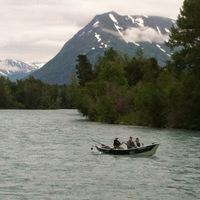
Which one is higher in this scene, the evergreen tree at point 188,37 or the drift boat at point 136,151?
the evergreen tree at point 188,37

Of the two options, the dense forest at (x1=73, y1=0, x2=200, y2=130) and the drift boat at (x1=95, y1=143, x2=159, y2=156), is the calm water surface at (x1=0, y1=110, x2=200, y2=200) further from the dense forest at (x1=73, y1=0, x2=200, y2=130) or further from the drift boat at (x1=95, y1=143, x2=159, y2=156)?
the dense forest at (x1=73, y1=0, x2=200, y2=130)

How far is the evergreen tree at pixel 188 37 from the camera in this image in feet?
260

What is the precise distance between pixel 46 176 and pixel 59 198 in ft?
25.2

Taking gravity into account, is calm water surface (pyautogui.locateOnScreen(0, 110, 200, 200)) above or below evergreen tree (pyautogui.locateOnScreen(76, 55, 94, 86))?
below

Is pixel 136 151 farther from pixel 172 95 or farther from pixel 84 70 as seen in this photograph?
pixel 84 70

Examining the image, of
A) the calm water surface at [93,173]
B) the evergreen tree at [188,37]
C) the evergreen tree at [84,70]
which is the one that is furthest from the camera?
the evergreen tree at [84,70]

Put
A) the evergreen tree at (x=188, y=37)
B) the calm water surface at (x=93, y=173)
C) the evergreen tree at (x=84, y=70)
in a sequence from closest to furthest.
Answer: the calm water surface at (x=93, y=173) → the evergreen tree at (x=188, y=37) → the evergreen tree at (x=84, y=70)

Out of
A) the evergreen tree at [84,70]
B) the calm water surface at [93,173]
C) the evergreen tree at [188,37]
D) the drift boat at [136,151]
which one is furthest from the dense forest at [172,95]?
the drift boat at [136,151]

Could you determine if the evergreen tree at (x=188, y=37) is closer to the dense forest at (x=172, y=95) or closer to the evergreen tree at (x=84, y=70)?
the dense forest at (x=172, y=95)

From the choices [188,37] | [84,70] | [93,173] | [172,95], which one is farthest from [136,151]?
[84,70]

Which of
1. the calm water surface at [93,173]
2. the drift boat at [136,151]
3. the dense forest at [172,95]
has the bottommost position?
the calm water surface at [93,173]

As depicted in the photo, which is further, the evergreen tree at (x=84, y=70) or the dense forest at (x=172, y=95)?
the evergreen tree at (x=84, y=70)

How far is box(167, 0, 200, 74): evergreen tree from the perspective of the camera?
7912cm

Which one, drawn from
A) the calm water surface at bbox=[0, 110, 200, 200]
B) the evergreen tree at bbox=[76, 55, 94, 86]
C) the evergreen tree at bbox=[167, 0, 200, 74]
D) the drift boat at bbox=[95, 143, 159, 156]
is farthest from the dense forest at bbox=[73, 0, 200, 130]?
the drift boat at bbox=[95, 143, 159, 156]
